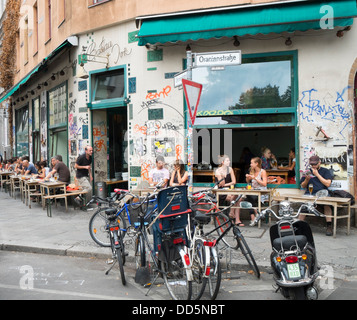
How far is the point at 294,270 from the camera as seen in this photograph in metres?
4.35

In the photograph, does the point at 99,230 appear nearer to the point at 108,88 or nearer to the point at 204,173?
the point at 204,173

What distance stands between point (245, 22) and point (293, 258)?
5.88 meters

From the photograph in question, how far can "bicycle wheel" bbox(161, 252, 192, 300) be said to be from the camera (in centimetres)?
485

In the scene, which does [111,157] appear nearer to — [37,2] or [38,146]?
[38,146]

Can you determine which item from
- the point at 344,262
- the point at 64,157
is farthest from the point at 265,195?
the point at 64,157

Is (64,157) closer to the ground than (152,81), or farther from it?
closer to the ground

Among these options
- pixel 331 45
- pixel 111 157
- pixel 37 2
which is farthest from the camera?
pixel 37 2

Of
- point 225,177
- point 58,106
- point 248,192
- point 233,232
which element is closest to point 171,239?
point 233,232

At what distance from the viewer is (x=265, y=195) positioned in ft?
29.0

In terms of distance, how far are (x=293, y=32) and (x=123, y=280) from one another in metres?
6.41

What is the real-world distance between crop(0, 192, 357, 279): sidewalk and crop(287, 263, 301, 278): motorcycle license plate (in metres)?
1.57

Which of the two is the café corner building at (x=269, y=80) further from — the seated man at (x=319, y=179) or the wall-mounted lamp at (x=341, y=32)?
the seated man at (x=319, y=179)

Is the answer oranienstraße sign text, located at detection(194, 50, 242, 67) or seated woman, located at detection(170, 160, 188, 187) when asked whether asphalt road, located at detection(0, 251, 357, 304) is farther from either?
seated woman, located at detection(170, 160, 188, 187)
